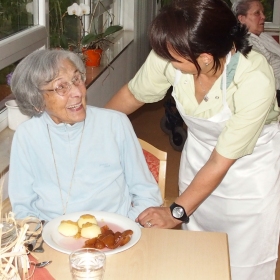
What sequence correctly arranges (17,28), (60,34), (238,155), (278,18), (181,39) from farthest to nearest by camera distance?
(278,18) → (60,34) → (17,28) → (238,155) → (181,39)

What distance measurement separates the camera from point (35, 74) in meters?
1.72

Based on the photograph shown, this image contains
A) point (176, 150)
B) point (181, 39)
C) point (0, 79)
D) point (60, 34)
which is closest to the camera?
point (181, 39)

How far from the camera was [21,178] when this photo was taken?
71.3 inches

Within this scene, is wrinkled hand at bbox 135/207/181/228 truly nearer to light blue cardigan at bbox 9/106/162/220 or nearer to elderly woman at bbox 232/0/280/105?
light blue cardigan at bbox 9/106/162/220

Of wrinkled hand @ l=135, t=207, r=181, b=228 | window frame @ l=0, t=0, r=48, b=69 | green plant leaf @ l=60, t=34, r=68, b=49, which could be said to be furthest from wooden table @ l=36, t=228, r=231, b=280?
green plant leaf @ l=60, t=34, r=68, b=49

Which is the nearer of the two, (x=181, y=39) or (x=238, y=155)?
(x=181, y=39)

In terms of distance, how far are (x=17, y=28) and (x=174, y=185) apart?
1.58 m

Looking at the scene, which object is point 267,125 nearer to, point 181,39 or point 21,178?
point 181,39

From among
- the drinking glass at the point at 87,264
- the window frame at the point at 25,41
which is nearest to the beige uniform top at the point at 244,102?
the drinking glass at the point at 87,264

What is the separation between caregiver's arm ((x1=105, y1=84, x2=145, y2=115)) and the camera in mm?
2037

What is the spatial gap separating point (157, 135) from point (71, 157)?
3148mm

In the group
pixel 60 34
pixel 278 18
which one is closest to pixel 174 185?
pixel 60 34

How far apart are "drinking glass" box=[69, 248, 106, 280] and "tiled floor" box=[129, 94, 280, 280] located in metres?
2.37

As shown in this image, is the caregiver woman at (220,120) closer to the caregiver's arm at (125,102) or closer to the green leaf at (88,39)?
the caregiver's arm at (125,102)
